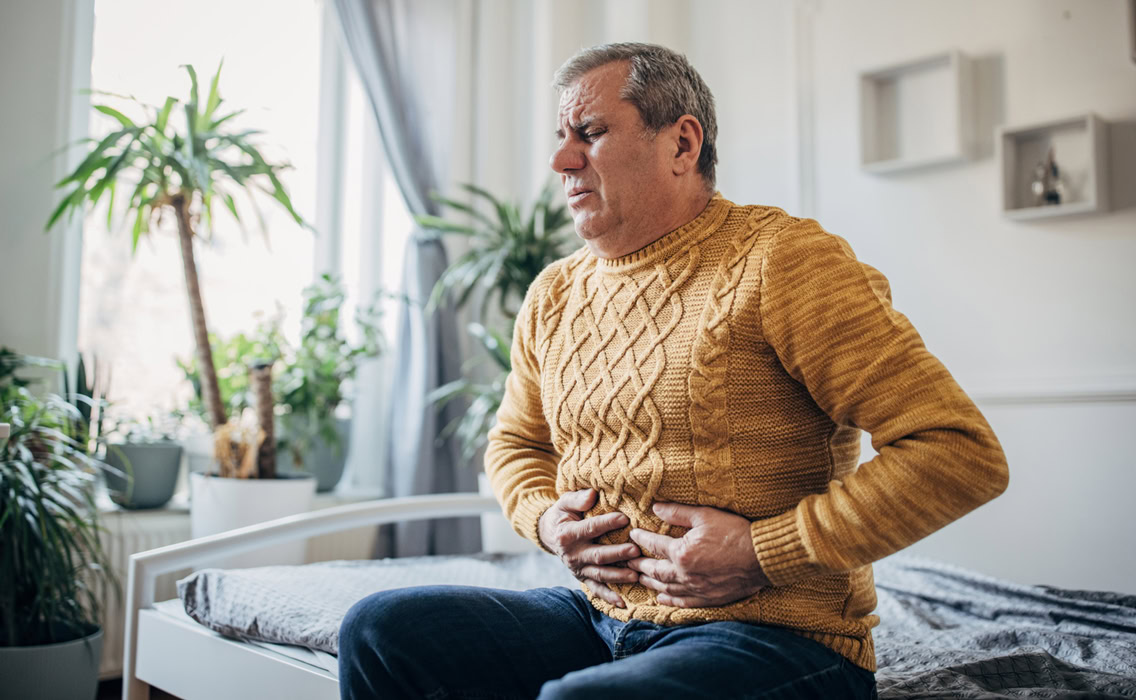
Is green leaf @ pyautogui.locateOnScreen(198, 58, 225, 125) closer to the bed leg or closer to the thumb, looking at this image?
the bed leg

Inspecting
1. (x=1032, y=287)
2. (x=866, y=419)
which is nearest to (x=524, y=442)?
(x=866, y=419)

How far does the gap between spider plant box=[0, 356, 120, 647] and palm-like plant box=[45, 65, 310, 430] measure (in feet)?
1.73

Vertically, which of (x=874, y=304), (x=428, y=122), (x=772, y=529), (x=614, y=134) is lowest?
(x=772, y=529)

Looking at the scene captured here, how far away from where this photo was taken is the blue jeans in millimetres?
944

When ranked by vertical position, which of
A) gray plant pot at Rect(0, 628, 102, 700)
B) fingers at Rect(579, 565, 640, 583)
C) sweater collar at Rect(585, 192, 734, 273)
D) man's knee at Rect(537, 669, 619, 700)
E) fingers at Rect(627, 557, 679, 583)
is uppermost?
sweater collar at Rect(585, 192, 734, 273)

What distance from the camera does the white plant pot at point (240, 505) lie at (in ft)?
8.60

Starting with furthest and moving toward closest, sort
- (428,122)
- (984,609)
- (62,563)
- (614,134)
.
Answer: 1. (428,122)
2. (62,563)
3. (984,609)
4. (614,134)

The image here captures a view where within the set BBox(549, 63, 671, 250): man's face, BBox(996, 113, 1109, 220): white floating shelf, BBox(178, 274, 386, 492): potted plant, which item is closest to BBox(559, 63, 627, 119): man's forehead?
BBox(549, 63, 671, 250): man's face

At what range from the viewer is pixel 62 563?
2113 millimetres

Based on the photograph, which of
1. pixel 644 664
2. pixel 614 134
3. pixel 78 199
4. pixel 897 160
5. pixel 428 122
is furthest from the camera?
pixel 428 122

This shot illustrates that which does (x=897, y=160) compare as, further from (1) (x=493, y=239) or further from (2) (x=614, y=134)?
(2) (x=614, y=134)

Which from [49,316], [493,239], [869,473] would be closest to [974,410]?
[869,473]

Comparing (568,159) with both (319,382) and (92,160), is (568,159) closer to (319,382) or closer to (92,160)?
(92,160)

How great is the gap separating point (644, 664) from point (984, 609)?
50.0 inches
